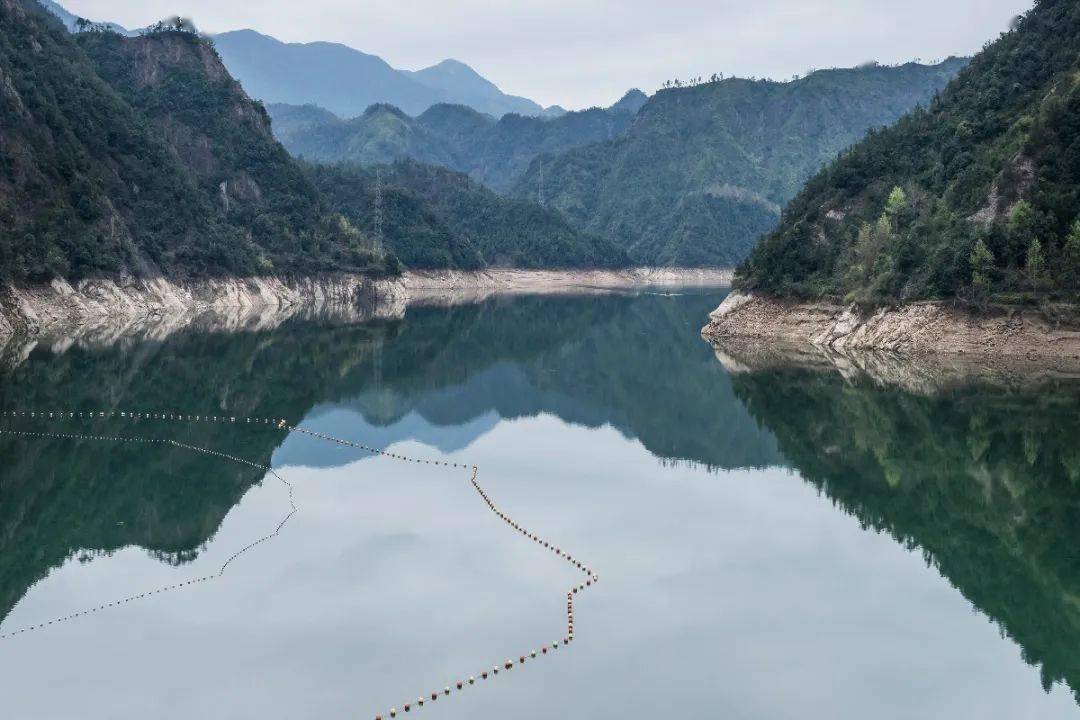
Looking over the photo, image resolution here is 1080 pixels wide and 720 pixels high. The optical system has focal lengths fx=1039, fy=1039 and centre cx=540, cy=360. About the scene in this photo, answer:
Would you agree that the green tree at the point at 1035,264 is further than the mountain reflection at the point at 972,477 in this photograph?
Yes

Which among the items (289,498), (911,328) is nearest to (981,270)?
(911,328)

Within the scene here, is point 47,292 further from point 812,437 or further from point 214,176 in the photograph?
point 214,176

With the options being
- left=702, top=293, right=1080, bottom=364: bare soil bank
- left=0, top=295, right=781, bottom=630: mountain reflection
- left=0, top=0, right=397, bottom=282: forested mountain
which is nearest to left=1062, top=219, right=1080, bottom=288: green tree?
left=702, top=293, right=1080, bottom=364: bare soil bank

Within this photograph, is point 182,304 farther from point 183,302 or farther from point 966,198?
point 966,198

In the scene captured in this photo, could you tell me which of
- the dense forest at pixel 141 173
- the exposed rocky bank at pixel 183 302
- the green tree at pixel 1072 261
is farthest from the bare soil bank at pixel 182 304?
the green tree at pixel 1072 261

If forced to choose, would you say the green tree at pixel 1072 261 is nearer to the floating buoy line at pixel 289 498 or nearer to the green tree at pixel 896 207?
the green tree at pixel 896 207

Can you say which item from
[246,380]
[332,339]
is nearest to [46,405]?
[246,380]
